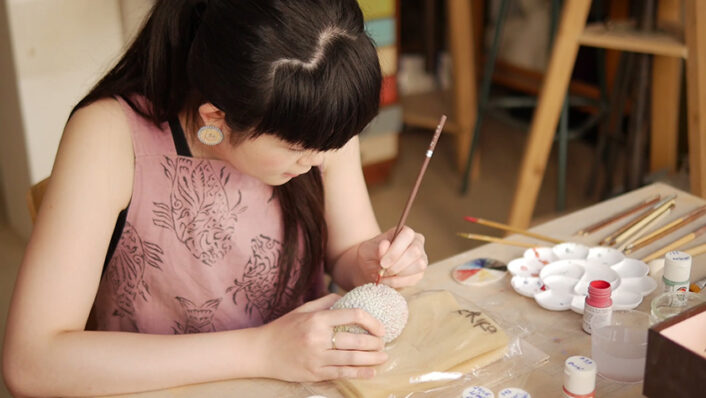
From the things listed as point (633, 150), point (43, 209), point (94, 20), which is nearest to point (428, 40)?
point (633, 150)

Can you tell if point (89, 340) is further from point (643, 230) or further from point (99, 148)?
point (643, 230)

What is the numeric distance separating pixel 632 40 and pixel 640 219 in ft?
3.02

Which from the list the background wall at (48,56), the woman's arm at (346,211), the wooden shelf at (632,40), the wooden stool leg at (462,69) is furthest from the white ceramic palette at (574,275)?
the wooden stool leg at (462,69)

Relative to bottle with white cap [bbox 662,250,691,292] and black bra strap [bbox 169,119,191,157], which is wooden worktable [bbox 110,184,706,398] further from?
black bra strap [bbox 169,119,191,157]

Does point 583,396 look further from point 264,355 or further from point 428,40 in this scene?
point 428,40

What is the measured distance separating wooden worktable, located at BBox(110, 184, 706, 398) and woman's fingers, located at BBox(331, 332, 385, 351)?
64 millimetres

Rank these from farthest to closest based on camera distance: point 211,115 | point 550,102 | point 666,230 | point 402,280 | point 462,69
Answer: point 462,69 → point 550,102 → point 666,230 → point 402,280 → point 211,115

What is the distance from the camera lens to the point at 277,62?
3.04ft

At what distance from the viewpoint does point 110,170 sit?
1066mm

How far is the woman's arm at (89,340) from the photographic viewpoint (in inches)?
37.6

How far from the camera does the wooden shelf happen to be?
195cm

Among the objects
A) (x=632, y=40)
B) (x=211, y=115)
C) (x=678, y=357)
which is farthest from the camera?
(x=632, y=40)

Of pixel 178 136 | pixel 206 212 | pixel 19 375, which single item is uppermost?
pixel 178 136

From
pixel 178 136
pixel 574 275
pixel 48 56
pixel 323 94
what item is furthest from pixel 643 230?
pixel 48 56
